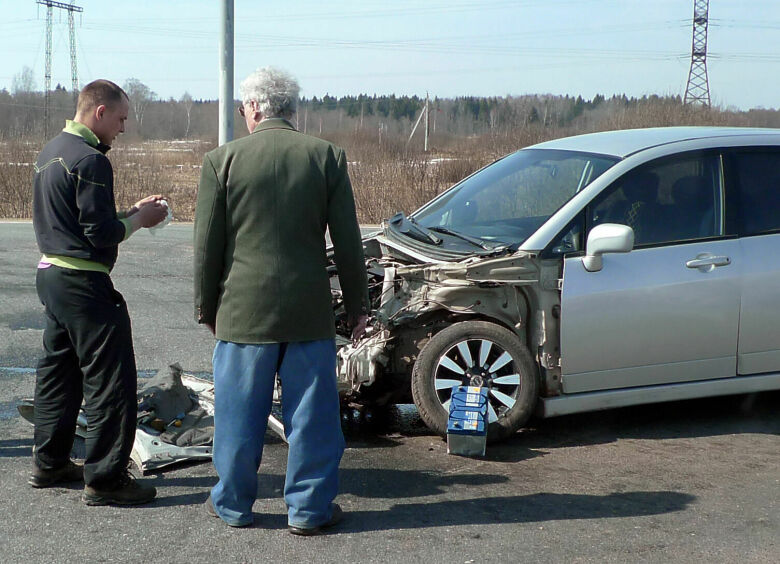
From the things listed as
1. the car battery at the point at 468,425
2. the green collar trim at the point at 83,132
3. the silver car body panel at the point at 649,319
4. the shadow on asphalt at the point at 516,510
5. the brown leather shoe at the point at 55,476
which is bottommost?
the shadow on asphalt at the point at 516,510

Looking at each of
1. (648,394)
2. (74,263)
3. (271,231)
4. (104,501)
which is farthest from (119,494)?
(648,394)

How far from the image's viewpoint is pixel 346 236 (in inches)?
155

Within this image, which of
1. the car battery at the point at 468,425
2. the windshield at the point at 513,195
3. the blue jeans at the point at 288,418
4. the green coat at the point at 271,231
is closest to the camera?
the green coat at the point at 271,231

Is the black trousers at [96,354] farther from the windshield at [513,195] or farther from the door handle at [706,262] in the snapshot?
the door handle at [706,262]

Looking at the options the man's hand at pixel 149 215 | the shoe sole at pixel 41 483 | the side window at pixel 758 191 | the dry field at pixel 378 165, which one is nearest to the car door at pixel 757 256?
the side window at pixel 758 191

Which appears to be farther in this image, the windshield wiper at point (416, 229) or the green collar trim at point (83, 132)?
the windshield wiper at point (416, 229)

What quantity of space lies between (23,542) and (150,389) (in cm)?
171

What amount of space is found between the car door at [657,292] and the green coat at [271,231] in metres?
1.88

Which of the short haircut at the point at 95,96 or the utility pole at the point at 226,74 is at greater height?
the utility pole at the point at 226,74

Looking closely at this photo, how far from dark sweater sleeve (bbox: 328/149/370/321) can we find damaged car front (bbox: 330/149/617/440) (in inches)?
50.5

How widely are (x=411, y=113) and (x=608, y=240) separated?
3407 inches

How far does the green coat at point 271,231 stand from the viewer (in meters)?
3.85

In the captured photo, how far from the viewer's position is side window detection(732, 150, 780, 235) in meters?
5.76

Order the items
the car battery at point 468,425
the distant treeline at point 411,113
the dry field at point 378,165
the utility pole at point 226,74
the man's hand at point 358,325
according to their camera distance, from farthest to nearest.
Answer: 1. the distant treeline at point 411,113
2. the dry field at point 378,165
3. the utility pole at point 226,74
4. the car battery at point 468,425
5. the man's hand at point 358,325
